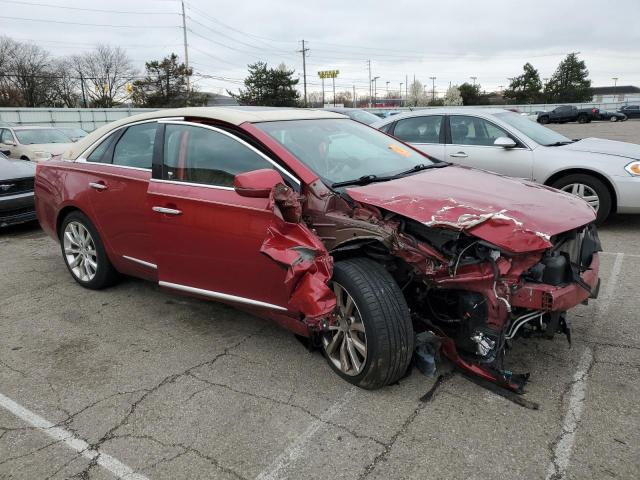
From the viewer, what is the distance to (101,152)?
15.1 feet

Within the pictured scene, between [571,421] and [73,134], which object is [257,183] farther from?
[73,134]

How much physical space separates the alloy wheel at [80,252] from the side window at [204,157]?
1.39 m

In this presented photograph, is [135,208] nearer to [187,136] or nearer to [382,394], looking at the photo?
[187,136]

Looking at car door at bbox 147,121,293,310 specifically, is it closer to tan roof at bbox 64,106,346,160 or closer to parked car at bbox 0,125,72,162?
tan roof at bbox 64,106,346,160

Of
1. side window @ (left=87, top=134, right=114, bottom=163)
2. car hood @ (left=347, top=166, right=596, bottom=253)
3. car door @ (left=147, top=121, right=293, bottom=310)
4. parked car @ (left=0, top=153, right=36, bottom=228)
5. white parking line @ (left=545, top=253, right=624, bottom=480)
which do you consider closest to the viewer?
white parking line @ (left=545, top=253, right=624, bottom=480)

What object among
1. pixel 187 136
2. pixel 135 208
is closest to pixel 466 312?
pixel 187 136

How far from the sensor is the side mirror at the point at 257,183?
9.70 ft

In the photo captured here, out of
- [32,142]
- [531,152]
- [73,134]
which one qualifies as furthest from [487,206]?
[73,134]

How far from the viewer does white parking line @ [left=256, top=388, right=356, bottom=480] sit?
95.3 inches

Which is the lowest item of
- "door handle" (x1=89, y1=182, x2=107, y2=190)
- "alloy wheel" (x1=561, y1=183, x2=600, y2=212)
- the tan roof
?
"alloy wheel" (x1=561, y1=183, x2=600, y2=212)

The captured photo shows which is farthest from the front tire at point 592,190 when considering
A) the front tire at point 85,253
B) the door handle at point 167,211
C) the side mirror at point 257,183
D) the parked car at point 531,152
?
the front tire at point 85,253

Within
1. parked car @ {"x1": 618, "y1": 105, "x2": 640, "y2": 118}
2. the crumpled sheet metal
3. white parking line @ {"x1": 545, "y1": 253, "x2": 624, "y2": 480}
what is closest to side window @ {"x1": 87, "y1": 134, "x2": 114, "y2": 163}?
the crumpled sheet metal

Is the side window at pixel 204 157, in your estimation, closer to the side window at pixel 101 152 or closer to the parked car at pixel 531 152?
the side window at pixel 101 152

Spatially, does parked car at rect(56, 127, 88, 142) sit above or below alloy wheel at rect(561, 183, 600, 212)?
above
